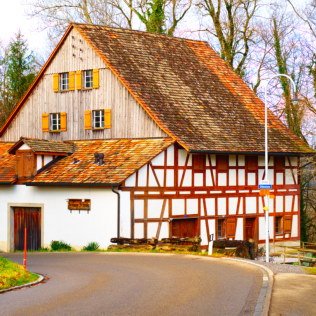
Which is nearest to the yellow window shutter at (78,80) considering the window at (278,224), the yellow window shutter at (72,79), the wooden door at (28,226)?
the yellow window shutter at (72,79)

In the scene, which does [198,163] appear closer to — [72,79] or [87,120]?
[87,120]

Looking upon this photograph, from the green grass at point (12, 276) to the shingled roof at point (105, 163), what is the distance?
14048 mm

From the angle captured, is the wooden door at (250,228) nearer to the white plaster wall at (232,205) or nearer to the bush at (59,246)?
the white plaster wall at (232,205)

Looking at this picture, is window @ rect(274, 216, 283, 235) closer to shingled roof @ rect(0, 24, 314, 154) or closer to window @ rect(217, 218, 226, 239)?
shingled roof @ rect(0, 24, 314, 154)

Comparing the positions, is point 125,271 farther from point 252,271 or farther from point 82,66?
point 82,66

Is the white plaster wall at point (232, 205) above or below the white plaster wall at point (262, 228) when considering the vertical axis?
above

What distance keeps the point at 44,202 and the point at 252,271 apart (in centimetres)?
1765

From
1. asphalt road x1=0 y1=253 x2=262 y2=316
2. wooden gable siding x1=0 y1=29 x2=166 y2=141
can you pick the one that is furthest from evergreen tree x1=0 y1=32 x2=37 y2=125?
asphalt road x1=0 y1=253 x2=262 y2=316

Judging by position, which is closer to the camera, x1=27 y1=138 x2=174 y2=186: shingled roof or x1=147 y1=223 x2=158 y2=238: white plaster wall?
x1=27 y1=138 x2=174 y2=186: shingled roof

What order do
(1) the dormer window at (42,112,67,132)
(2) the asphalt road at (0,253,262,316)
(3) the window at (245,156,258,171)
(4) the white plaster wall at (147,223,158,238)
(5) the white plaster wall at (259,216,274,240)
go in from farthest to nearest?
(1) the dormer window at (42,112,67,132) < (5) the white plaster wall at (259,216,274,240) < (3) the window at (245,156,258,171) < (4) the white plaster wall at (147,223,158,238) < (2) the asphalt road at (0,253,262,316)

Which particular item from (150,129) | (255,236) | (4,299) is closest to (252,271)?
(4,299)

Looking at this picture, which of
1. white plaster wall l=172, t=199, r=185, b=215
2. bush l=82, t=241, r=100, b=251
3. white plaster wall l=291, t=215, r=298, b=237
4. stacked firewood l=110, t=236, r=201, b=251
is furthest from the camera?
white plaster wall l=291, t=215, r=298, b=237

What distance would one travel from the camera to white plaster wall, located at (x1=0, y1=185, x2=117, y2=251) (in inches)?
1574

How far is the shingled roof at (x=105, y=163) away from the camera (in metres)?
39.9
